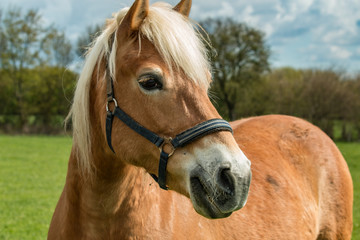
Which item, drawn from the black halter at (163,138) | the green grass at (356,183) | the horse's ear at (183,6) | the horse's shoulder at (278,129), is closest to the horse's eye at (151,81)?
the black halter at (163,138)

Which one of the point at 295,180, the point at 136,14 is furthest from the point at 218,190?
the point at 295,180

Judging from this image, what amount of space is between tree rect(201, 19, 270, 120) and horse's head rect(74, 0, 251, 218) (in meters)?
29.8

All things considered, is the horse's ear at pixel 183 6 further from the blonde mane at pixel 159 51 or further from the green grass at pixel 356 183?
the green grass at pixel 356 183

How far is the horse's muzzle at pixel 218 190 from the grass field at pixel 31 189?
4.96 metres

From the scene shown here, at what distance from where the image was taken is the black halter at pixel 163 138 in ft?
5.88

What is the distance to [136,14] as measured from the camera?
6.91ft

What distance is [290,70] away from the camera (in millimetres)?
50750

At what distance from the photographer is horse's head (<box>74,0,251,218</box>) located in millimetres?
1724

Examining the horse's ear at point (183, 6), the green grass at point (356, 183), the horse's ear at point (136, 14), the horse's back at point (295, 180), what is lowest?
the green grass at point (356, 183)

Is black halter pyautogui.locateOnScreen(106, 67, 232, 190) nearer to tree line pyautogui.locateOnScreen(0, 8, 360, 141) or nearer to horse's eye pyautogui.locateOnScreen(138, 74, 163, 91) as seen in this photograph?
horse's eye pyautogui.locateOnScreen(138, 74, 163, 91)

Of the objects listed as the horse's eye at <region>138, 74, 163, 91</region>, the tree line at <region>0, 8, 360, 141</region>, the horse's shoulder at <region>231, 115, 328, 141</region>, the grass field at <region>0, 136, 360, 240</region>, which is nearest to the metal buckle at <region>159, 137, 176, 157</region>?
the horse's eye at <region>138, 74, 163, 91</region>

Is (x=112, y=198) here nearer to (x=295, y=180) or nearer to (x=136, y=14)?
(x=136, y=14)

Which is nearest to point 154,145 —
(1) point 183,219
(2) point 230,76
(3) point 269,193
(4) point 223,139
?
(4) point 223,139

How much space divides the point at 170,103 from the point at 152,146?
0.27 m
